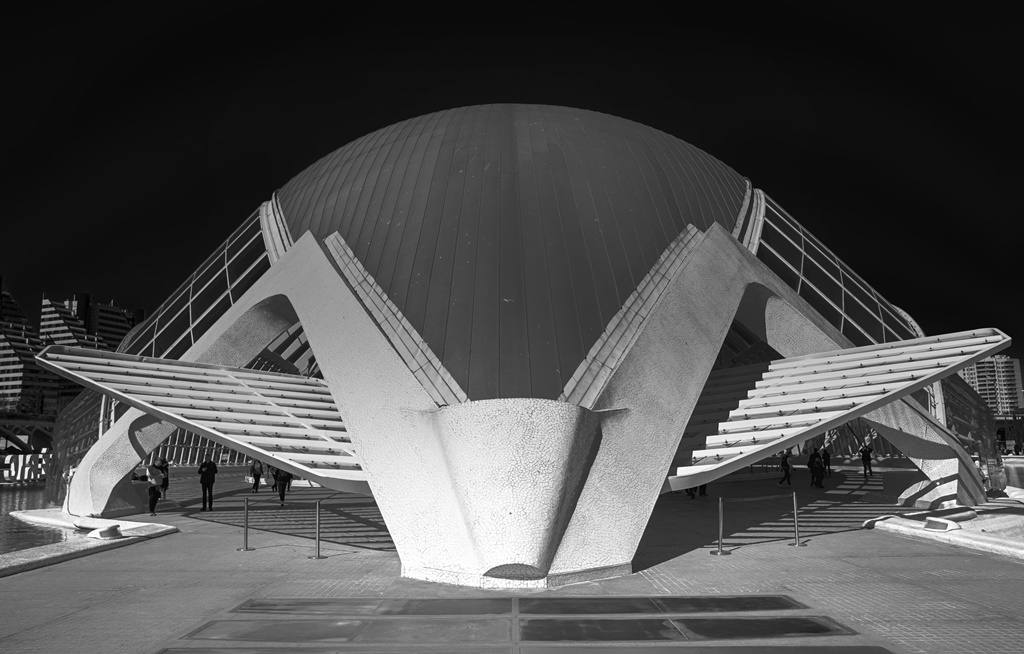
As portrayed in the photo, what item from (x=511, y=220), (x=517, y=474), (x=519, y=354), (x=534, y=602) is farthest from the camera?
(x=511, y=220)

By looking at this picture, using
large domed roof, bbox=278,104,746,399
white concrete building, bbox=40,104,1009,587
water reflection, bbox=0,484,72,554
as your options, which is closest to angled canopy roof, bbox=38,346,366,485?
white concrete building, bbox=40,104,1009,587

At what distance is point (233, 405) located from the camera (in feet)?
40.3

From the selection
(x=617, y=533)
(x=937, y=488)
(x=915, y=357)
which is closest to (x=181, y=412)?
(x=617, y=533)

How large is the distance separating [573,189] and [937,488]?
12.3 meters

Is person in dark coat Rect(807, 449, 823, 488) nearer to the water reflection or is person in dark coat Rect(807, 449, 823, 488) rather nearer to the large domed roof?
the large domed roof

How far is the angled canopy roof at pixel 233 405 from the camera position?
1073 centimetres

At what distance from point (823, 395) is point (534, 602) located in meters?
6.38

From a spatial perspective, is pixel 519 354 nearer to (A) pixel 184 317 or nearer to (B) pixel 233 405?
(B) pixel 233 405

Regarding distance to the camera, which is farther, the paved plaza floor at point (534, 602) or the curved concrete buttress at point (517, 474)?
the curved concrete buttress at point (517, 474)

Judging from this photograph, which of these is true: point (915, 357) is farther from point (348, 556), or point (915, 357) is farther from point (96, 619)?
point (96, 619)

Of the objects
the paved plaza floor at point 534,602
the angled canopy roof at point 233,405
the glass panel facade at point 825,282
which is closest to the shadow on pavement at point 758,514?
the paved plaza floor at point 534,602

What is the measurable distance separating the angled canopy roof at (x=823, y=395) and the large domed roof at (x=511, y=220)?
268cm

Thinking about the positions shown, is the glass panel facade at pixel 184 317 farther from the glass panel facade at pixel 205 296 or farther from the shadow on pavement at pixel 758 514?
the shadow on pavement at pixel 758 514

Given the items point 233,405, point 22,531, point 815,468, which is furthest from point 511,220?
point 815,468
